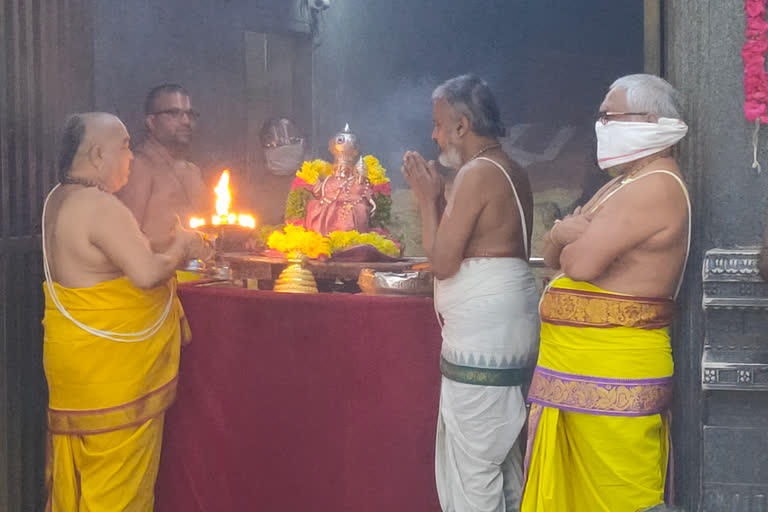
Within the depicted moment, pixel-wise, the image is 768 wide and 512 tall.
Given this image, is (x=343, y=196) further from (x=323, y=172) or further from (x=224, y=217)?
(x=224, y=217)

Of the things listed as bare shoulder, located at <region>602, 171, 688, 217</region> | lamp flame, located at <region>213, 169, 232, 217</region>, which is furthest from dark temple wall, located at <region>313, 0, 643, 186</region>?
bare shoulder, located at <region>602, 171, 688, 217</region>

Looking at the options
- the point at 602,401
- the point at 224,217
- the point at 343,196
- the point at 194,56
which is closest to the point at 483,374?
the point at 602,401

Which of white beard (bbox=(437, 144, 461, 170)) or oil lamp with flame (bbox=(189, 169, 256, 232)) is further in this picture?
oil lamp with flame (bbox=(189, 169, 256, 232))

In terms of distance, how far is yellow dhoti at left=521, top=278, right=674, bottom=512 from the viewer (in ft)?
8.49

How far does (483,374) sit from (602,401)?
1.39 feet

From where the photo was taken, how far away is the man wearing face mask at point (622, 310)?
253 centimetres

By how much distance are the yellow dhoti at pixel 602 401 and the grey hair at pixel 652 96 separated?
552 millimetres

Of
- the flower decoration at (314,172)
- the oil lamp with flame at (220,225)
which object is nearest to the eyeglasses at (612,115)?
the oil lamp with flame at (220,225)

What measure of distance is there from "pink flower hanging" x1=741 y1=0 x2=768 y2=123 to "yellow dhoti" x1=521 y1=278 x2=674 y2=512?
0.63m

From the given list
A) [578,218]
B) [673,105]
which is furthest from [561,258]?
[673,105]

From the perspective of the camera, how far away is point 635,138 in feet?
8.46

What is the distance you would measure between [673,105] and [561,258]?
562mm

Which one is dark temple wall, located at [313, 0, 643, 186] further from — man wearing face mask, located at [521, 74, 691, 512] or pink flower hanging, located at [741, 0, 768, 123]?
man wearing face mask, located at [521, 74, 691, 512]

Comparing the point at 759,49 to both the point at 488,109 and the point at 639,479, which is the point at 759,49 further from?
the point at 639,479
